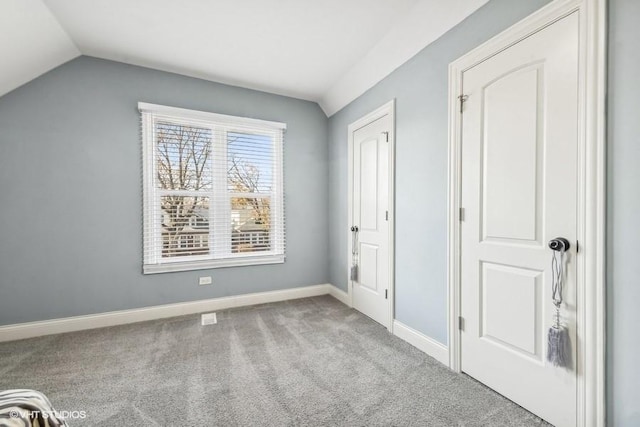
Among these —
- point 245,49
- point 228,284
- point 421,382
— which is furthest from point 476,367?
point 245,49

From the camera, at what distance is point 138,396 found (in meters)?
1.74

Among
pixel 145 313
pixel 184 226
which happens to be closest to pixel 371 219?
pixel 184 226

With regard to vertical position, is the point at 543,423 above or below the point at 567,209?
below

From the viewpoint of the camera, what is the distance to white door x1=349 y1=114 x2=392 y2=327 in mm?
2779

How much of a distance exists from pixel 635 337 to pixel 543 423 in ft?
2.26

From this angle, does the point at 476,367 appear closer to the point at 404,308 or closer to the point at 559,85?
the point at 404,308

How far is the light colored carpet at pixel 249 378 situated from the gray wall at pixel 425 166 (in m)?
0.44

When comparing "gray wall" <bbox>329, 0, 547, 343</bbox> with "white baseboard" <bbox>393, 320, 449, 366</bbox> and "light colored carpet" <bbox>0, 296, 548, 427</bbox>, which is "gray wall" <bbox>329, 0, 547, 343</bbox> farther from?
"light colored carpet" <bbox>0, 296, 548, 427</bbox>

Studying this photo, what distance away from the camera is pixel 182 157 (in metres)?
3.13

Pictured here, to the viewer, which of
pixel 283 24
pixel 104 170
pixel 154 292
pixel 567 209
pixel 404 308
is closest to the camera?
pixel 567 209

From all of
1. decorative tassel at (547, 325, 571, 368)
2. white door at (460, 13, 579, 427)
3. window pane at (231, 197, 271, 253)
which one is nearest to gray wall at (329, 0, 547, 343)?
white door at (460, 13, 579, 427)

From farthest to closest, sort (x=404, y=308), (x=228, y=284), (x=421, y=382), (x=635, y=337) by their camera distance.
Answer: (x=228, y=284) → (x=404, y=308) → (x=421, y=382) → (x=635, y=337)

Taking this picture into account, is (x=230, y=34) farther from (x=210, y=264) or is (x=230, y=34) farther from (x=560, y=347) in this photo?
(x=560, y=347)

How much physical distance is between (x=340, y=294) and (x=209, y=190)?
2.09 metres
